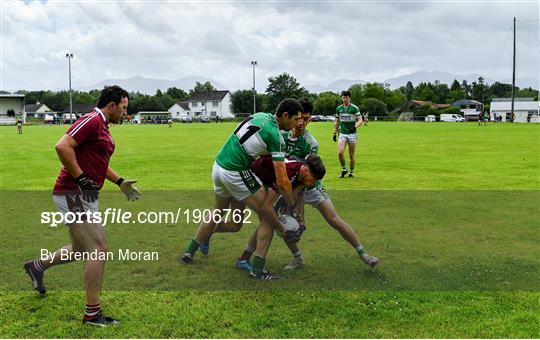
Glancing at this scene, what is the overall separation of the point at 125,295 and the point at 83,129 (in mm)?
1966

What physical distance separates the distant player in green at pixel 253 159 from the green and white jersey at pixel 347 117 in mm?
8784

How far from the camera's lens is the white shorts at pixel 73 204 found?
4.71m

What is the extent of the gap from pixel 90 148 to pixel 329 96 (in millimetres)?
100640

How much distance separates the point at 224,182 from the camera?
19.8 feet

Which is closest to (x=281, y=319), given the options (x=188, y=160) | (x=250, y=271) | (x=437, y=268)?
(x=250, y=271)

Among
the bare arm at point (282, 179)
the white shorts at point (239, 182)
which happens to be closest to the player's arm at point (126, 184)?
the white shorts at point (239, 182)

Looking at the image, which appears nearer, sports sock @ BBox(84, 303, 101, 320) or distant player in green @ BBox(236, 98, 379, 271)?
sports sock @ BBox(84, 303, 101, 320)

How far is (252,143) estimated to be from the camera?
579cm

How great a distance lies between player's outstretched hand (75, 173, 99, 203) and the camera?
177 inches

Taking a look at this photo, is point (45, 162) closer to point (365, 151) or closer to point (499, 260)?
point (365, 151)

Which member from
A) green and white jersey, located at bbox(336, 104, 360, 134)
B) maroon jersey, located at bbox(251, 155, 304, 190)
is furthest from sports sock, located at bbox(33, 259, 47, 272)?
green and white jersey, located at bbox(336, 104, 360, 134)

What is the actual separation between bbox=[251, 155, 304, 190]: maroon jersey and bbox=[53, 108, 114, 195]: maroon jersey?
1791 mm

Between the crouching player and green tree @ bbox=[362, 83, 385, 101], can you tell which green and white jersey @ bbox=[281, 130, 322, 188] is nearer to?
the crouching player

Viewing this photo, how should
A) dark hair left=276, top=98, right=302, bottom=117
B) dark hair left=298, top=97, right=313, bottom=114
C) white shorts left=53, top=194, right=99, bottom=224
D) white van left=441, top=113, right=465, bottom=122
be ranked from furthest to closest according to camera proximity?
white van left=441, top=113, right=465, bottom=122 < dark hair left=298, top=97, right=313, bottom=114 < dark hair left=276, top=98, right=302, bottom=117 < white shorts left=53, top=194, right=99, bottom=224
